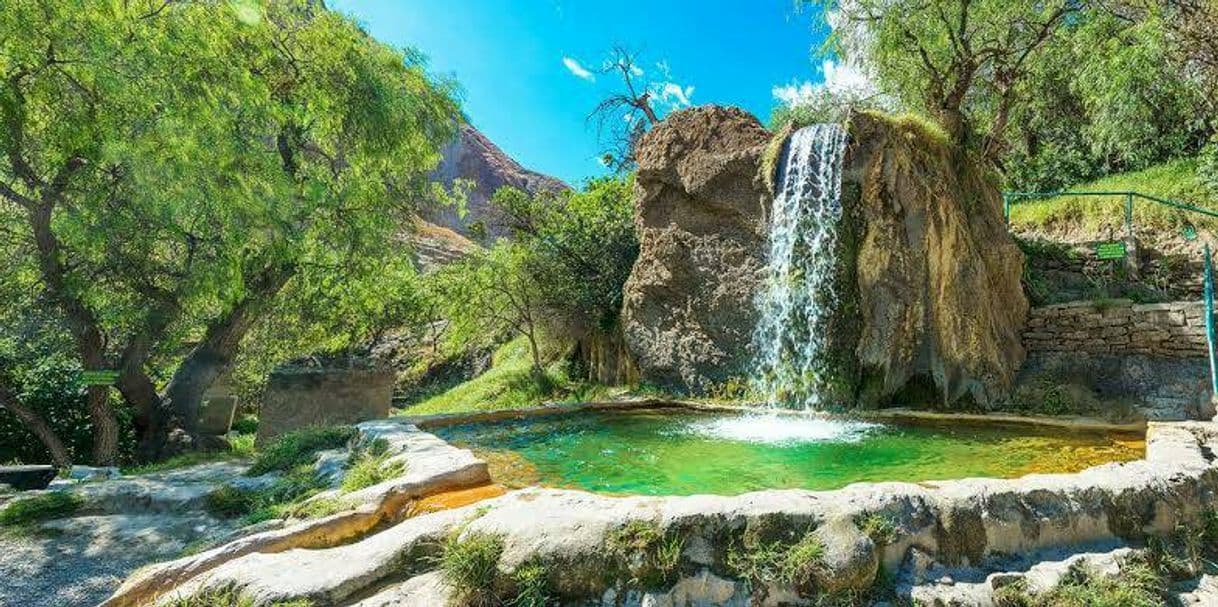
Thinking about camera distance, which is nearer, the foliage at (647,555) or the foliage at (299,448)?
the foliage at (647,555)

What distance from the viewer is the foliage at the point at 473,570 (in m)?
2.67

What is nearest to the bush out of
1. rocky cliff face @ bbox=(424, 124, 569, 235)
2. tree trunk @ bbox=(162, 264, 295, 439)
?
tree trunk @ bbox=(162, 264, 295, 439)

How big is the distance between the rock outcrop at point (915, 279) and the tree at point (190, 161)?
6758 millimetres

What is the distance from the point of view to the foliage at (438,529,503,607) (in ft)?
8.77

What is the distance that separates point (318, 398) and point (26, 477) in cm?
329

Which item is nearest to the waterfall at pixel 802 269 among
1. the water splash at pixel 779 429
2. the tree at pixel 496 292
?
the water splash at pixel 779 429

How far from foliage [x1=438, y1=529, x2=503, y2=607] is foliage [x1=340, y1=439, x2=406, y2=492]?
5.17 ft

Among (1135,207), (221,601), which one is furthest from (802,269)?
(221,601)

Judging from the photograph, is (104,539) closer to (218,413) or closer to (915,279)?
(915,279)

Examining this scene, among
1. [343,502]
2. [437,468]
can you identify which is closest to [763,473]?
[437,468]

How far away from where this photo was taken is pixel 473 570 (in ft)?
8.93

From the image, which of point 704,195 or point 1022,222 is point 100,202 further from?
point 1022,222

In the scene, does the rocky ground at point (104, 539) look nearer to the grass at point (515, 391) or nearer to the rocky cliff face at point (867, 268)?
the grass at point (515, 391)

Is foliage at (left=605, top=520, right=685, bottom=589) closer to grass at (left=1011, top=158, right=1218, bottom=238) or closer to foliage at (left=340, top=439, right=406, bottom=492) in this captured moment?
foliage at (left=340, top=439, right=406, bottom=492)
